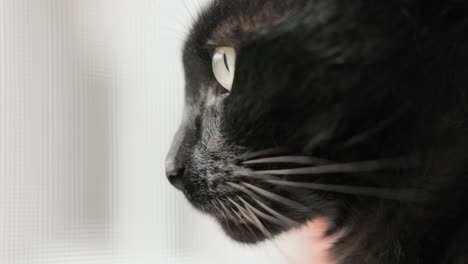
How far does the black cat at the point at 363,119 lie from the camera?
457 mm

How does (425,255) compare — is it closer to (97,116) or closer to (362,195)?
(362,195)

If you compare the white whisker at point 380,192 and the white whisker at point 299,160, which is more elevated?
the white whisker at point 299,160

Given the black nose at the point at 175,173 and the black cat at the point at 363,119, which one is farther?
the black nose at the point at 175,173

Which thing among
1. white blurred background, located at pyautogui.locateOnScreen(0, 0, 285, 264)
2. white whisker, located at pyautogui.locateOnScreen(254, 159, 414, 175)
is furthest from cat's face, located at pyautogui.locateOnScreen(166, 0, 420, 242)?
white blurred background, located at pyautogui.locateOnScreen(0, 0, 285, 264)

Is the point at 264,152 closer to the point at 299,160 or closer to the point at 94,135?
the point at 299,160

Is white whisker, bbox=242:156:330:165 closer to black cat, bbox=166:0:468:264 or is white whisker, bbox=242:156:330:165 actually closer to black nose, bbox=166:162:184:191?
black cat, bbox=166:0:468:264

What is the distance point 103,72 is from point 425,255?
426 millimetres

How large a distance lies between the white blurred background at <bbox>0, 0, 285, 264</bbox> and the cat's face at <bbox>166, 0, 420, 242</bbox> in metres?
0.12

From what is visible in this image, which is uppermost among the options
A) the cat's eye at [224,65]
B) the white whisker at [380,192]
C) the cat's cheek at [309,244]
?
the cat's eye at [224,65]

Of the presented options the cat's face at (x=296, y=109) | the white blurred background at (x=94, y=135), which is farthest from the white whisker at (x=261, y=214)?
the white blurred background at (x=94, y=135)

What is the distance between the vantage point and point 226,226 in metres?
0.59

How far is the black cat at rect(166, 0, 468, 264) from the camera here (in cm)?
46

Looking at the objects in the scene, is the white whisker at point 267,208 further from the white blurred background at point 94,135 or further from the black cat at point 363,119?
the white blurred background at point 94,135

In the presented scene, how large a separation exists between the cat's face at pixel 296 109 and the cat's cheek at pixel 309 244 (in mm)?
18
